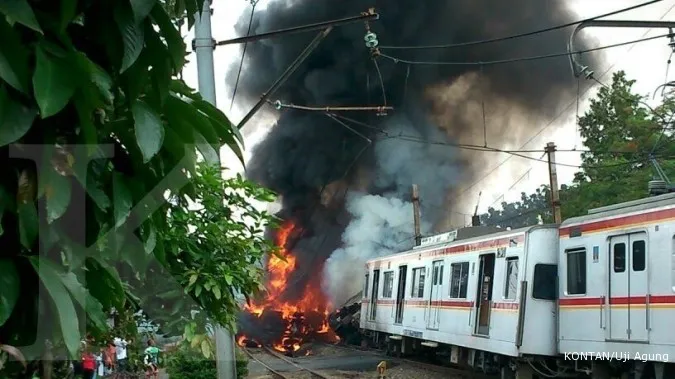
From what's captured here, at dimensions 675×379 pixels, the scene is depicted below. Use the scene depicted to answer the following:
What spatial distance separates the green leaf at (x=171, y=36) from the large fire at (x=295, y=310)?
24271 mm

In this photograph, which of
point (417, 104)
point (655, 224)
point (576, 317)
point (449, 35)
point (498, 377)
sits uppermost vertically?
point (449, 35)

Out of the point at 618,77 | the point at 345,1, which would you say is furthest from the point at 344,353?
the point at 618,77

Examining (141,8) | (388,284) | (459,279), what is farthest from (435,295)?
(141,8)

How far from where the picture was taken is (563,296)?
11.7m

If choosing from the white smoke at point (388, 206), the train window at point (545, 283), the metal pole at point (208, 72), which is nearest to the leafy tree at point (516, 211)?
the white smoke at point (388, 206)

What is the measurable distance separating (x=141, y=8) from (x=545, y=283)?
37.5ft

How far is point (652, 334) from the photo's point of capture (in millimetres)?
9367

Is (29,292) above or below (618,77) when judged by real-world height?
below

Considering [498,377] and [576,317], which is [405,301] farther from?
[576,317]

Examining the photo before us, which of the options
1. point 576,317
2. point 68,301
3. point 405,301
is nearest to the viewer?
point 68,301

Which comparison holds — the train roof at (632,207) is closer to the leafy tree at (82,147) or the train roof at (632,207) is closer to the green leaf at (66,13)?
the leafy tree at (82,147)

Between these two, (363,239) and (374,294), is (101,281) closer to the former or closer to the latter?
(374,294)

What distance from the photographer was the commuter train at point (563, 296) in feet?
31.2

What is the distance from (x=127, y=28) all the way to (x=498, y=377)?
628 inches
